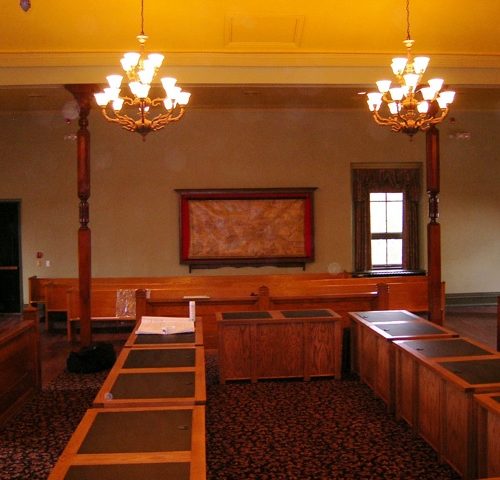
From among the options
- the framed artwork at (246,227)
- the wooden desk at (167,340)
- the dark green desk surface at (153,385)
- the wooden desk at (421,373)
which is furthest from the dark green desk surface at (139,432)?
the framed artwork at (246,227)

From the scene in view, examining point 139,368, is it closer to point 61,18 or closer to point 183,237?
point 61,18

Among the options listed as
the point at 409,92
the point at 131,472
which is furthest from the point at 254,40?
the point at 131,472

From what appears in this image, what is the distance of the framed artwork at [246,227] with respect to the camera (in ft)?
37.0

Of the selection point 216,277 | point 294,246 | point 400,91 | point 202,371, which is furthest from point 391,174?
point 202,371

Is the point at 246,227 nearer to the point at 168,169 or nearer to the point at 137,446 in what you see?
the point at 168,169

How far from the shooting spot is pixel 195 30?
6.75 meters

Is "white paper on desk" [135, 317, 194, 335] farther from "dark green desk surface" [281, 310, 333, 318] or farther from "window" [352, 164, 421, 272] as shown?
"window" [352, 164, 421, 272]

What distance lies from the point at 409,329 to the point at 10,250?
26.7 feet

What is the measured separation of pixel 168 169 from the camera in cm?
1126

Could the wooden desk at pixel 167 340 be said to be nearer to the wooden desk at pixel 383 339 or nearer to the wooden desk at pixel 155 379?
the wooden desk at pixel 155 379

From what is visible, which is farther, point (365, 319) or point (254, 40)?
point (254, 40)

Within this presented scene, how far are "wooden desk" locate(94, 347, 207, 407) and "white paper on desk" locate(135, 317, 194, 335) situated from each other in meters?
0.60

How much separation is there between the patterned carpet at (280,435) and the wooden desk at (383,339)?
0.56ft

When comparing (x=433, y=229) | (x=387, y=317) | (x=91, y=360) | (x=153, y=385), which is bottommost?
(x=91, y=360)
